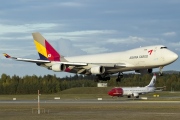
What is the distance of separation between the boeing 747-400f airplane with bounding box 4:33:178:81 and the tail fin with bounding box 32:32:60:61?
0.99 feet

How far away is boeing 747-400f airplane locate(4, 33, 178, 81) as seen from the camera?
7250 cm

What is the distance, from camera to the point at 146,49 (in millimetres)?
74750

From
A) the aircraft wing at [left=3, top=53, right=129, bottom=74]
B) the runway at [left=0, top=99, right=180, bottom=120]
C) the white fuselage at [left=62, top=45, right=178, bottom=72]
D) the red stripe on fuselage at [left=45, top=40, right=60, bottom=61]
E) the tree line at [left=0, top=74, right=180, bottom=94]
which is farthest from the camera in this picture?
the tree line at [left=0, top=74, right=180, bottom=94]

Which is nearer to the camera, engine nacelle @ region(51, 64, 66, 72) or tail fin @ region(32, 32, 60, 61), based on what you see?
engine nacelle @ region(51, 64, 66, 72)

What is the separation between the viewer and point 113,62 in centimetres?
7756

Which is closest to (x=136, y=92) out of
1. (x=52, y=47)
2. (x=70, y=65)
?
(x=52, y=47)

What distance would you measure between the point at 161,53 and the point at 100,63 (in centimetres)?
1077

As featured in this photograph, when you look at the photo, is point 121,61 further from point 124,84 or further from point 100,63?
point 124,84

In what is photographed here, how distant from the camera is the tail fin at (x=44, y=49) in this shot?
89812 millimetres

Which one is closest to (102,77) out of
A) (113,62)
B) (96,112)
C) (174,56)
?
(113,62)

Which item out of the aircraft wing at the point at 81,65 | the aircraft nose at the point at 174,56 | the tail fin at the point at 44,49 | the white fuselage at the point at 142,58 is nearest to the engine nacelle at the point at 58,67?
the aircraft wing at the point at 81,65

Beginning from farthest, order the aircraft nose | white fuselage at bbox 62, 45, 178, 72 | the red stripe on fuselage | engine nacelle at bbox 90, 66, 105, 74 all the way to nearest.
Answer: the red stripe on fuselage
engine nacelle at bbox 90, 66, 105, 74
white fuselage at bbox 62, 45, 178, 72
the aircraft nose

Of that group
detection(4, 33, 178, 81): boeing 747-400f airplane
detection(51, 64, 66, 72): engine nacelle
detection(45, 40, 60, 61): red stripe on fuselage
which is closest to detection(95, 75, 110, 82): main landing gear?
detection(4, 33, 178, 81): boeing 747-400f airplane

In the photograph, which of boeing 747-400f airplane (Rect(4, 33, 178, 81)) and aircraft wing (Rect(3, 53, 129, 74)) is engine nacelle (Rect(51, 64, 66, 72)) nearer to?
boeing 747-400f airplane (Rect(4, 33, 178, 81))
